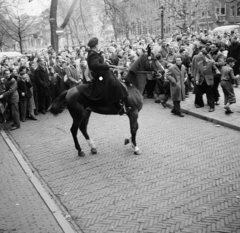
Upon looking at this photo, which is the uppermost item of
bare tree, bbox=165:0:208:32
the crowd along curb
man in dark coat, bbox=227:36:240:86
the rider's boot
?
bare tree, bbox=165:0:208:32

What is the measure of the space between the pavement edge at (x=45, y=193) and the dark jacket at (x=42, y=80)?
3805mm

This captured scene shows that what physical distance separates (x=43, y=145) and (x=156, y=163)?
382 cm

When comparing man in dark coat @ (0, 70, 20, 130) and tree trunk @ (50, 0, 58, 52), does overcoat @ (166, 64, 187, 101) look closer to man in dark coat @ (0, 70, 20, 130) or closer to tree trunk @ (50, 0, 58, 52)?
man in dark coat @ (0, 70, 20, 130)

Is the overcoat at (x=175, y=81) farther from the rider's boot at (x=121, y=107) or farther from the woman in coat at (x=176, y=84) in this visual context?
the rider's boot at (x=121, y=107)

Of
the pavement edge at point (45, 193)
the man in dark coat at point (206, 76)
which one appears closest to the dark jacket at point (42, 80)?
the pavement edge at point (45, 193)

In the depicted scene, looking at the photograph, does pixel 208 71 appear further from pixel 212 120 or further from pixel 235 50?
pixel 235 50

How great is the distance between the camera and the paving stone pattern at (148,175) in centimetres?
523

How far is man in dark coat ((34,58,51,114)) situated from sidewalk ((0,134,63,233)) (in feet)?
18.9

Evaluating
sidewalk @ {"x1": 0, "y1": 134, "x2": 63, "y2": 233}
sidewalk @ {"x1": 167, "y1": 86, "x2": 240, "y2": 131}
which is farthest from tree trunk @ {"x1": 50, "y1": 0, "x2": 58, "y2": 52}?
sidewalk @ {"x1": 0, "y1": 134, "x2": 63, "y2": 233}

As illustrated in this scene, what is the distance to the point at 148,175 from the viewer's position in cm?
692

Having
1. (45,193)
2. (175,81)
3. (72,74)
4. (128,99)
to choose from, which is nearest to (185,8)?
(72,74)

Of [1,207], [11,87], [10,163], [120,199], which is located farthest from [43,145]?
[120,199]

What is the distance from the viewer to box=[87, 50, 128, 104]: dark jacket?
716cm

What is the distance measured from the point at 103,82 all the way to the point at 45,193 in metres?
2.93
